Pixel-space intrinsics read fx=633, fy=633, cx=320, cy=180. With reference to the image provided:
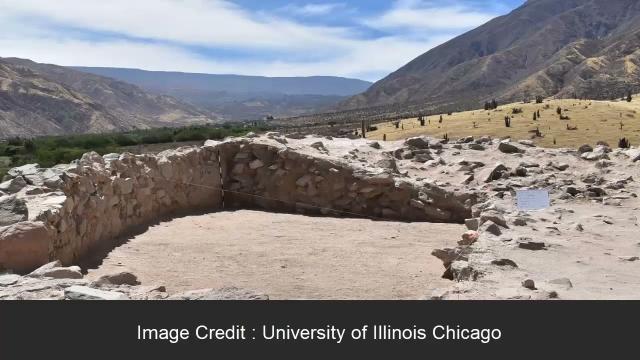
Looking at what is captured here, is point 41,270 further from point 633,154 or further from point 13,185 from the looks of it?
point 633,154

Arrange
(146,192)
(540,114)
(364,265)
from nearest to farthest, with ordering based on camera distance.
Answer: (364,265) < (146,192) < (540,114)

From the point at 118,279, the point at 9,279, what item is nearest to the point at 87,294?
the point at 9,279

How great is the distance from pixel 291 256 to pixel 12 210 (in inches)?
135

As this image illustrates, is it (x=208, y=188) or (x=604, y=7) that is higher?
(x=604, y=7)

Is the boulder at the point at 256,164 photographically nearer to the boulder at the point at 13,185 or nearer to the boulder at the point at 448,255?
the boulder at the point at 448,255

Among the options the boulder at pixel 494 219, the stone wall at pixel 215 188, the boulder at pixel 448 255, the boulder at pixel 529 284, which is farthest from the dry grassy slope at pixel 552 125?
the boulder at pixel 529 284

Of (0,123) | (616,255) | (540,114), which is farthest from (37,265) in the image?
(0,123)

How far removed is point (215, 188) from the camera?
40.7 ft

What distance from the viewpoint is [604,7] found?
186 meters

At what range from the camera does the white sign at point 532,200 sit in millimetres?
10203

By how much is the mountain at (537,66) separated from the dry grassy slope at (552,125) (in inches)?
1238

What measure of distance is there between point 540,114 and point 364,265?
34.6 meters

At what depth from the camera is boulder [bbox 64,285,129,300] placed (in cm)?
502
